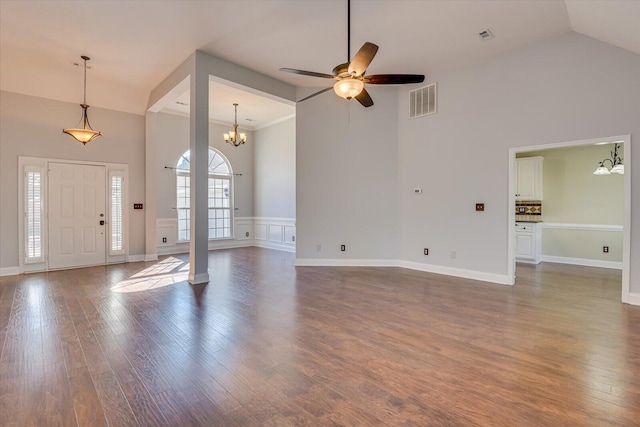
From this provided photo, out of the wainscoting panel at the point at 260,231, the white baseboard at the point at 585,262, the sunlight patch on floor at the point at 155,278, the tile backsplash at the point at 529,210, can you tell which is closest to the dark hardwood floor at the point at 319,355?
the sunlight patch on floor at the point at 155,278

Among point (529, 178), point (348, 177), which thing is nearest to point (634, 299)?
point (529, 178)

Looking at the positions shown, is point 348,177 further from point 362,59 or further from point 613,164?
point 613,164

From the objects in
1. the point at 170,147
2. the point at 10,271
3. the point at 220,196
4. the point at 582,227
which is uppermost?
the point at 170,147

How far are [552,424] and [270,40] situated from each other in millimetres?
5047

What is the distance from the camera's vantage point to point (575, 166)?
6.25 m

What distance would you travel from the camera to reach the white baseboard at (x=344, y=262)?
616 cm

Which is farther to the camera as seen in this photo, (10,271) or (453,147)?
(10,271)

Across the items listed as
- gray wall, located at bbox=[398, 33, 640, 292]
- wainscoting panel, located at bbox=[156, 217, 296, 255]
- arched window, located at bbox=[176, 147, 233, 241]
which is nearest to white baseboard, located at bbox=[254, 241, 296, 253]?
wainscoting panel, located at bbox=[156, 217, 296, 255]

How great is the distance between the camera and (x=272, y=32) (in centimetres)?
427

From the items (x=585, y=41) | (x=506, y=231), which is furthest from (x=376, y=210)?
(x=585, y=41)

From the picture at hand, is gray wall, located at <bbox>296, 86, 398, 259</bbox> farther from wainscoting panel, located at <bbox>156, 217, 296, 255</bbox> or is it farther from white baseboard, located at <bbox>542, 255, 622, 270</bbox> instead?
white baseboard, located at <bbox>542, 255, 622, 270</bbox>

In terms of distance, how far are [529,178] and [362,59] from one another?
548cm

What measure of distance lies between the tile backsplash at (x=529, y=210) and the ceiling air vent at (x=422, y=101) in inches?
128

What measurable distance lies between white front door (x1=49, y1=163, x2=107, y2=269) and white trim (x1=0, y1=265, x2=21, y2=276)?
454mm
